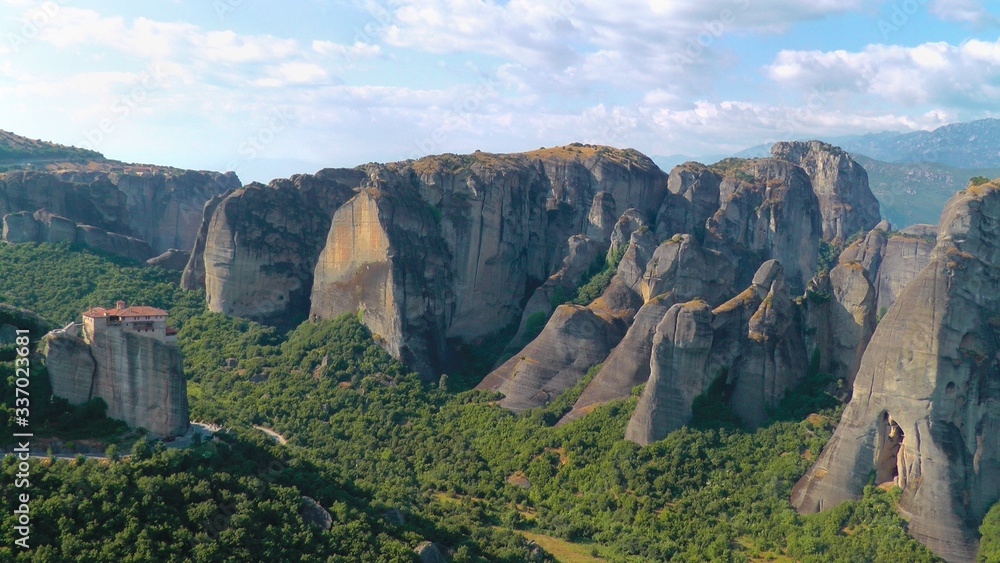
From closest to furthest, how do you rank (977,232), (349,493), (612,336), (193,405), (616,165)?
(349,493)
(977,232)
(193,405)
(612,336)
(616,165)

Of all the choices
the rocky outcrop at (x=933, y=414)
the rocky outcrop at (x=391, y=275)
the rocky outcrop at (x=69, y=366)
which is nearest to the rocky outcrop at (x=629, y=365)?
the rocky outcrop at (x=391, y=275)

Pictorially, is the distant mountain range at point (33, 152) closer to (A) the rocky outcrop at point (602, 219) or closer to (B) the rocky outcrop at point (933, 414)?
(A) the rocky outcrop at point (602, 219)

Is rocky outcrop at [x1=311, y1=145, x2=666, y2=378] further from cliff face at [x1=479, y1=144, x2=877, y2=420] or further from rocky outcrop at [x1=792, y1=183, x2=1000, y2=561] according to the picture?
rocky outcrop at [x1=792, y1=183, x2=1000, y2=561]

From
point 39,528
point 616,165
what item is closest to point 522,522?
point 39,528

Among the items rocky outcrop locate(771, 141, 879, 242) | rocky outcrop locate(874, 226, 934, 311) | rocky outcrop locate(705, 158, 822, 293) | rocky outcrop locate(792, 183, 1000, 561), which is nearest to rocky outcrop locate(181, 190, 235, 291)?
rocky outcrop locate(705, 158, 822, 293)

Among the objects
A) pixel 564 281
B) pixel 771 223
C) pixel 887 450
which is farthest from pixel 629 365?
pixel 771 223

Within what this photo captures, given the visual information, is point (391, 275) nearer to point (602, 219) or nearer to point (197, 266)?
point (602, 219)

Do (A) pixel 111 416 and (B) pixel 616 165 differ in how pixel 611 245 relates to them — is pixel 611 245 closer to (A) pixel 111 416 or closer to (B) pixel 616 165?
(B) pixel 616 165
